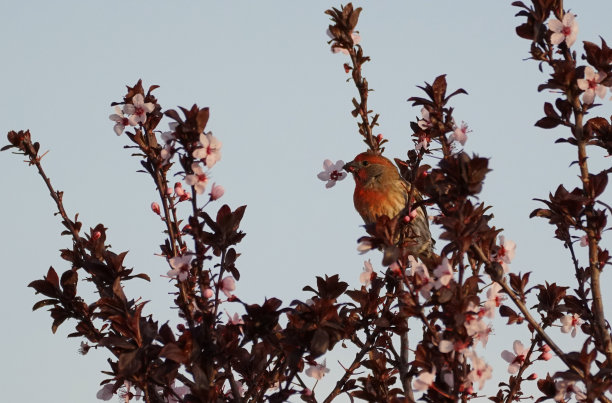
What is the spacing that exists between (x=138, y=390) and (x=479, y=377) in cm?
195

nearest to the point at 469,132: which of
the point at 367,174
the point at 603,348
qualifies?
the point at 603,348

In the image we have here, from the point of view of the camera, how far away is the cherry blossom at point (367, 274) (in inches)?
182

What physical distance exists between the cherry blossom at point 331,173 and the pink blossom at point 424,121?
2.56 feet

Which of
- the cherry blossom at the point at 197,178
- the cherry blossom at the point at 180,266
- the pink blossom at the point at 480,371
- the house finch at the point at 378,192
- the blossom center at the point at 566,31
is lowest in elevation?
the pink blossom at the point at 480,371

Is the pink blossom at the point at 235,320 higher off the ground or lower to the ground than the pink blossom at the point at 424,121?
lower

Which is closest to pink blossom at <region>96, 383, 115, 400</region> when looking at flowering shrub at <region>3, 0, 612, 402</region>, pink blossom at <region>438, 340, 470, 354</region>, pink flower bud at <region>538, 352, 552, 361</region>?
flowering shrub at <region>3, 0, 612, 402</region>

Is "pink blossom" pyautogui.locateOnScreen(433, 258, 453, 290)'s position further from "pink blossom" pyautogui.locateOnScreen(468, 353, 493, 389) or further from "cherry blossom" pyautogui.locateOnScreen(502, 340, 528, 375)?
"cherry blossom" pyautogui.locateOnScreen(502, 340, 528, 375)

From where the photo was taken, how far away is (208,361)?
4.20 m

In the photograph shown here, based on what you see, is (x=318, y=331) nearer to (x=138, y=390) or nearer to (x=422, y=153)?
(x=138, y=390)

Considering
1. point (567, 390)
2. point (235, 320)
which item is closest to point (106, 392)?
point (235, 320)

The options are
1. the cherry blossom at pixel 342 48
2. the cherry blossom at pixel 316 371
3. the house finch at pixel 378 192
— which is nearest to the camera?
the cherry blossom at pixel 316 371

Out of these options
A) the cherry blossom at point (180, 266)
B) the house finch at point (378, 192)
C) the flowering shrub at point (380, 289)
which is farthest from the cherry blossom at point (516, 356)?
the house finch at point (378, 192)

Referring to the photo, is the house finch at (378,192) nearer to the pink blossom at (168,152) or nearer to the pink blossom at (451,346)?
the pink blossom at (168,152)

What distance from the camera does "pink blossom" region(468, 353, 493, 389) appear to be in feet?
11.9
